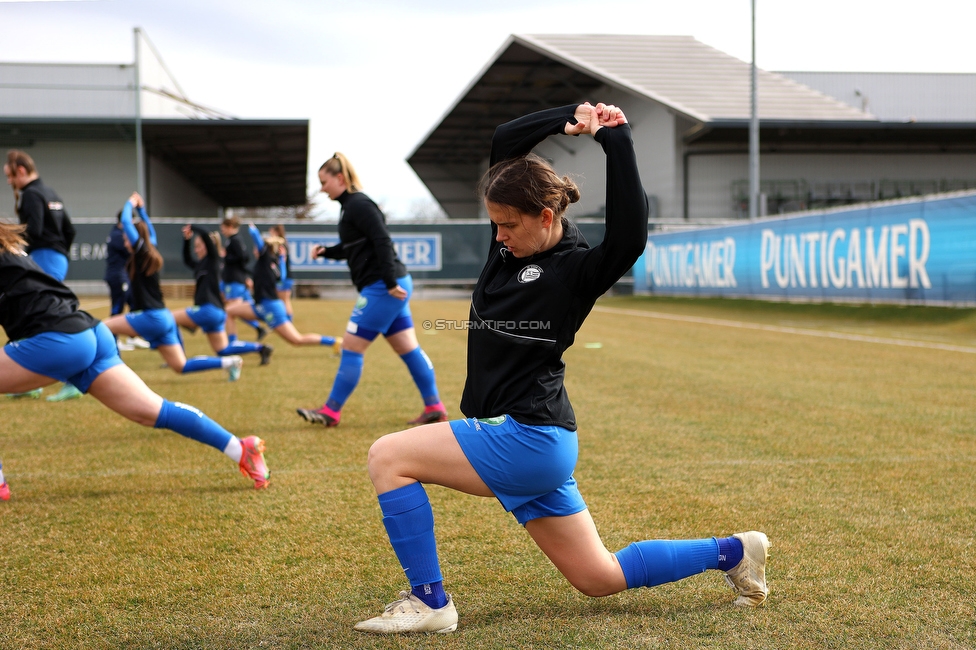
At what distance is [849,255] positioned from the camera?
1672cm

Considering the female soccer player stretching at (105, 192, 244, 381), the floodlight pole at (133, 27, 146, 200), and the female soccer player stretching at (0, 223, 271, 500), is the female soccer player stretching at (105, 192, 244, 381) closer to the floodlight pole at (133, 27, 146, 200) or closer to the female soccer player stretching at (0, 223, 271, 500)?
the female soccer player stretching at (0, 223, 271, 500)

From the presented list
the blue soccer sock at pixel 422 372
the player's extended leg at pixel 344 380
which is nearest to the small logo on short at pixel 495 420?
the player's extended leg at pixel 344 380

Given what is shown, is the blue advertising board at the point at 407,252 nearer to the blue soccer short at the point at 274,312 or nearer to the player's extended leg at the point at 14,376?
the blue soccer short at the point at 274,312

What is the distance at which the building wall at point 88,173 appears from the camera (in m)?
34.8

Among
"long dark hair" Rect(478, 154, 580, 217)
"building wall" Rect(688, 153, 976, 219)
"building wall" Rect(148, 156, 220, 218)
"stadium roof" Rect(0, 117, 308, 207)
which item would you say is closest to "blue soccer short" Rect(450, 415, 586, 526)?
"long dark hair" Rect(478, 154, 580, 217)

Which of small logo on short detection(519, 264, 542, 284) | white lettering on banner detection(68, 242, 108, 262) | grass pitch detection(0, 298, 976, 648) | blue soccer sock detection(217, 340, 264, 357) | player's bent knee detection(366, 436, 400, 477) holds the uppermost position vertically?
white lettering on banner detection(68, 242, 108, 262)

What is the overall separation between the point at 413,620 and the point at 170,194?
4115cm

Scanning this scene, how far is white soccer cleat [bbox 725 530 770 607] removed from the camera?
2.93 meters

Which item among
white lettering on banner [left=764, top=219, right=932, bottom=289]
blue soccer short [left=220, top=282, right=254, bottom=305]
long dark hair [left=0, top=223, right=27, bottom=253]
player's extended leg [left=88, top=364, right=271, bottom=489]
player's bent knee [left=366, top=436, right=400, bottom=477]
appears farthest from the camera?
white lettering on banner [left=764, top=219, right=932, bottom=289]

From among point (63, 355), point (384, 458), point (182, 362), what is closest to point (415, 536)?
point (384, 458)

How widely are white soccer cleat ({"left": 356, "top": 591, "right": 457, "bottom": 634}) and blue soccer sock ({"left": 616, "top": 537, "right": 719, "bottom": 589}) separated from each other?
60cm

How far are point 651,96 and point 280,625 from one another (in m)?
32.2

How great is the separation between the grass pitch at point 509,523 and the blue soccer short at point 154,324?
1.91 feet

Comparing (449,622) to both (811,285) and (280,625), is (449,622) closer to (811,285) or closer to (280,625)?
(280,625)
